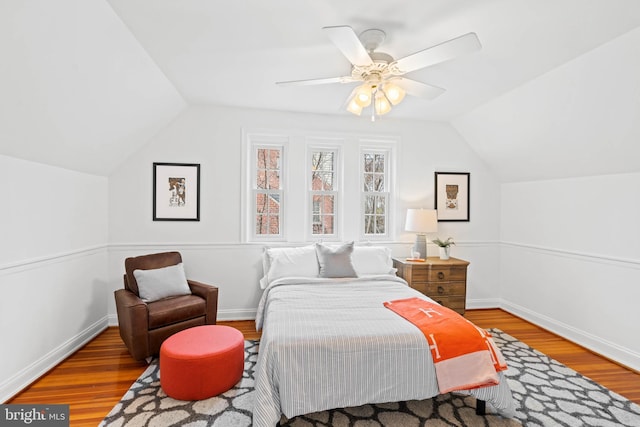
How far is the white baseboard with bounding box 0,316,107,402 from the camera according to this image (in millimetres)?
2277

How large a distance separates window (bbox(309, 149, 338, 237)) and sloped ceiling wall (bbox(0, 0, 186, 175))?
6.17 feet

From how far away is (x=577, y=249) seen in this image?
11.3 feet

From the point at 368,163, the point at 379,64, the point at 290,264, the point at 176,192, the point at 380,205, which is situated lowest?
the point at 290,264

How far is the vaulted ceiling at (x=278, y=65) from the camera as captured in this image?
1901 mm

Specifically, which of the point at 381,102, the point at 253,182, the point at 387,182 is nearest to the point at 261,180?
A: the point at 253,182

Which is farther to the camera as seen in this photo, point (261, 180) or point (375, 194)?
point (375, 194)

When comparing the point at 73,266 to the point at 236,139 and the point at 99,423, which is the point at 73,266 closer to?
the point at 99,423

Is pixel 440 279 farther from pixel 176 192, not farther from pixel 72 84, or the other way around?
pixel 72 84

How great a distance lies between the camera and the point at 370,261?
365 centimetres

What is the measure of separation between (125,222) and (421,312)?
3287mm

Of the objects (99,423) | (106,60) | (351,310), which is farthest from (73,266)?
(351,310)

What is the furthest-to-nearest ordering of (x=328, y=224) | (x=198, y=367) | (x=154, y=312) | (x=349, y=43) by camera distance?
(x=328, y=224) → (x=154, y=312) → (x=198, y=367) → (x=349, y=43)

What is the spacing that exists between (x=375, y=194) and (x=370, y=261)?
42.9 inches

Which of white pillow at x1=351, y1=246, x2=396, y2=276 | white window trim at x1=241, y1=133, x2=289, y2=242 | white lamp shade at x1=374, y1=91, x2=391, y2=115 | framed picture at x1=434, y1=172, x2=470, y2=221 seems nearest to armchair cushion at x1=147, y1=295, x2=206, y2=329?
white window trim at x1=241, y1=133, x2=289, y2=242
